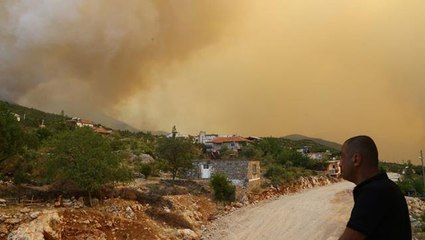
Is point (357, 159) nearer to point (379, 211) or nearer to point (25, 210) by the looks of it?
point (379, 211)

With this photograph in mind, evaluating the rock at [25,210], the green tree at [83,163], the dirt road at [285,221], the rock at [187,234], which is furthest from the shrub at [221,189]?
the rock at [25,210]

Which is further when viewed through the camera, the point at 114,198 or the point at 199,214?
the point at 199,214

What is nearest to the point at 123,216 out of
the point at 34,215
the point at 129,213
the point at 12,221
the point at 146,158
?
the point at 129,213

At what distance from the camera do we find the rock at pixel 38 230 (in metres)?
18.9

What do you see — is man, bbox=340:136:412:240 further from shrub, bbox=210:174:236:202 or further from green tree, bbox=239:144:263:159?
green tree, bbox=239:144:263:159

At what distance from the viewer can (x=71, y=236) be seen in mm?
20500

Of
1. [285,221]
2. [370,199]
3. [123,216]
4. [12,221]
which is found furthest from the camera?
[285,221]

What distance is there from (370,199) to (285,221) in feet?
101

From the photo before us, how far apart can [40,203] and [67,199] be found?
1.79 m

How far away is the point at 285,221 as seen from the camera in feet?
107

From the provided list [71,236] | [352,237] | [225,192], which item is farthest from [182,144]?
[352,237]

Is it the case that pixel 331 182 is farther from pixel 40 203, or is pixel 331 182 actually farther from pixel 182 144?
pixel 40 203

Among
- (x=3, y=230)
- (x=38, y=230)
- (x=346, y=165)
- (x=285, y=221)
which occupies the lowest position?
(x=285, y=221)

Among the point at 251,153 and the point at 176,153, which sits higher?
the point at 251,153
